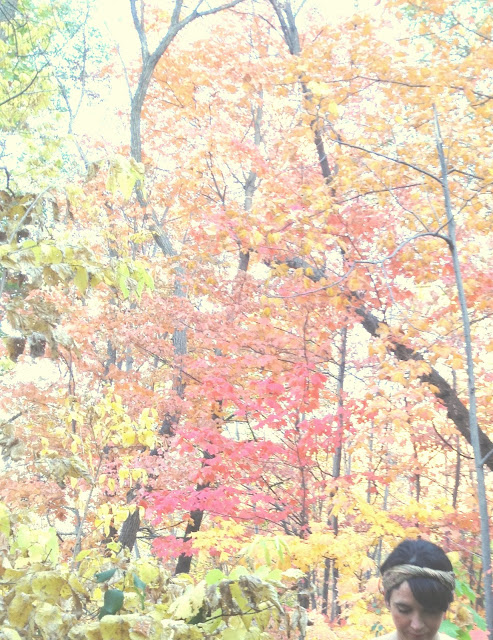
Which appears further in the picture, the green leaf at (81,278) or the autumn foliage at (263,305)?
the autumn foliage at (263,305)

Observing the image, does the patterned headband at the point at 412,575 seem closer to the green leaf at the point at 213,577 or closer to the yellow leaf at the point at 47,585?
the green leaf at the point at 213,577

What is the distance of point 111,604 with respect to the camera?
1.58 m

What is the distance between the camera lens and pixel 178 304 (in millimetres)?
8586

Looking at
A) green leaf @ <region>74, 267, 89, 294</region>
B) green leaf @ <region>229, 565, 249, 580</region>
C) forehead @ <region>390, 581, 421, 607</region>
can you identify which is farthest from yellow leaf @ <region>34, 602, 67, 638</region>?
forehead @ <region>390, 581, 421, 607</region>

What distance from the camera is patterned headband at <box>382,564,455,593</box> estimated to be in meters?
1.91

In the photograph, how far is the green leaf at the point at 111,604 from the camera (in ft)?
5.15

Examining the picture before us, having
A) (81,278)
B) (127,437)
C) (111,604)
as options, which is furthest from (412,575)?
(127,437)

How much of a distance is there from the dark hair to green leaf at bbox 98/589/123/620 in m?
0.99

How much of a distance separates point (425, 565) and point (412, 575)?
0.20 feet

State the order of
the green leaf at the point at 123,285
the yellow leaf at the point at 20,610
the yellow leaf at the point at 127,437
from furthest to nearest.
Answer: the yellow leaf at the point at 127,437 → the green leaf at the point at 123,285 → the yellow leaf at the point at 20,610

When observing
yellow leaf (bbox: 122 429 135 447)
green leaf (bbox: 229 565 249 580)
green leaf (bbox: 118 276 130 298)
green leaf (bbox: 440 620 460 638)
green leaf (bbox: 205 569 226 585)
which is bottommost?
green leaf (bbox: 440 620 460 638)

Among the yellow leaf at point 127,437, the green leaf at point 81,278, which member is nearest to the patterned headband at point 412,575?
the green leaf at point 81,278

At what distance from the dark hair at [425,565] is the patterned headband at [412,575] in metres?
0.01

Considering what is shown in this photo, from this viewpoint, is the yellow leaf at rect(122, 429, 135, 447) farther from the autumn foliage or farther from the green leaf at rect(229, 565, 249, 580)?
the green leaf at rect(229, 565, 249, 580)
